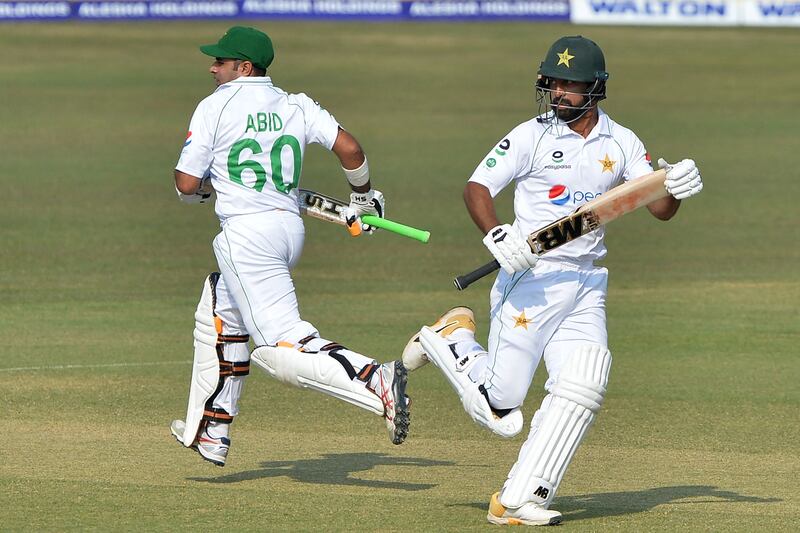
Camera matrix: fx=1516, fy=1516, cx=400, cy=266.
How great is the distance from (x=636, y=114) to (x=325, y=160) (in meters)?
6.76

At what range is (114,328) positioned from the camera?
11.1 metres

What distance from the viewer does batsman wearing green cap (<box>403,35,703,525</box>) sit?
5.92 metres

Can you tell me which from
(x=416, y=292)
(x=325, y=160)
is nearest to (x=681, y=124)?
(x=325, y=160)

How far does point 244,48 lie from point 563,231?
1.78 metres

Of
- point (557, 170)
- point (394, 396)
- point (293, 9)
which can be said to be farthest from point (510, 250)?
point (293, 9)

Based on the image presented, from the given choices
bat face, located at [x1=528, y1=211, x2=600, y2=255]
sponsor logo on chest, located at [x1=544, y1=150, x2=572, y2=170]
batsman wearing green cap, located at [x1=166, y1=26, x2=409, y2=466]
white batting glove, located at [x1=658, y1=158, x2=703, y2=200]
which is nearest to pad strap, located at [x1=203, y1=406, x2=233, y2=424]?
batsman wearing green cap, located at [x1=166, y1=26, x2=409, y2=466]

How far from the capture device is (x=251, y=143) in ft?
21.9

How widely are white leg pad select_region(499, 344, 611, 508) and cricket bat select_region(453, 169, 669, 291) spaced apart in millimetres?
471

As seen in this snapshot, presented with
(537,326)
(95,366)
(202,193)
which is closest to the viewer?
(537,326)

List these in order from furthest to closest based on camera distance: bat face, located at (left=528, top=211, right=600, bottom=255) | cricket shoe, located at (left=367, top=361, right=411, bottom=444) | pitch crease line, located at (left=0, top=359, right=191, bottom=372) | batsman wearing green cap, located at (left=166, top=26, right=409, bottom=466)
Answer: pitch crease line, located at (left=0, top=359, right=191, bottom=372), batsman wearing green cap, located at (left=166, top=26, right=409, bottom=466), cricket shoe, located at (left=367, top=361, right=411, bottom=444), bat face, located at (left=528, top=211, right=600, bottom=255)

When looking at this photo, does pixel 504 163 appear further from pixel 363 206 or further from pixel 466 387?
pixel 363 206

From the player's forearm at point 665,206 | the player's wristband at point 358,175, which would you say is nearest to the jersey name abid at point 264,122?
the player's wristband at point 358,175

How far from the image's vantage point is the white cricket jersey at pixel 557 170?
20.2ft

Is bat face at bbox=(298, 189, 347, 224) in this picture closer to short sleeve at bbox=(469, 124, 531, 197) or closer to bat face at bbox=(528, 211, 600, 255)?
short sleeve at bbox=(469, 124, 531, 197)
